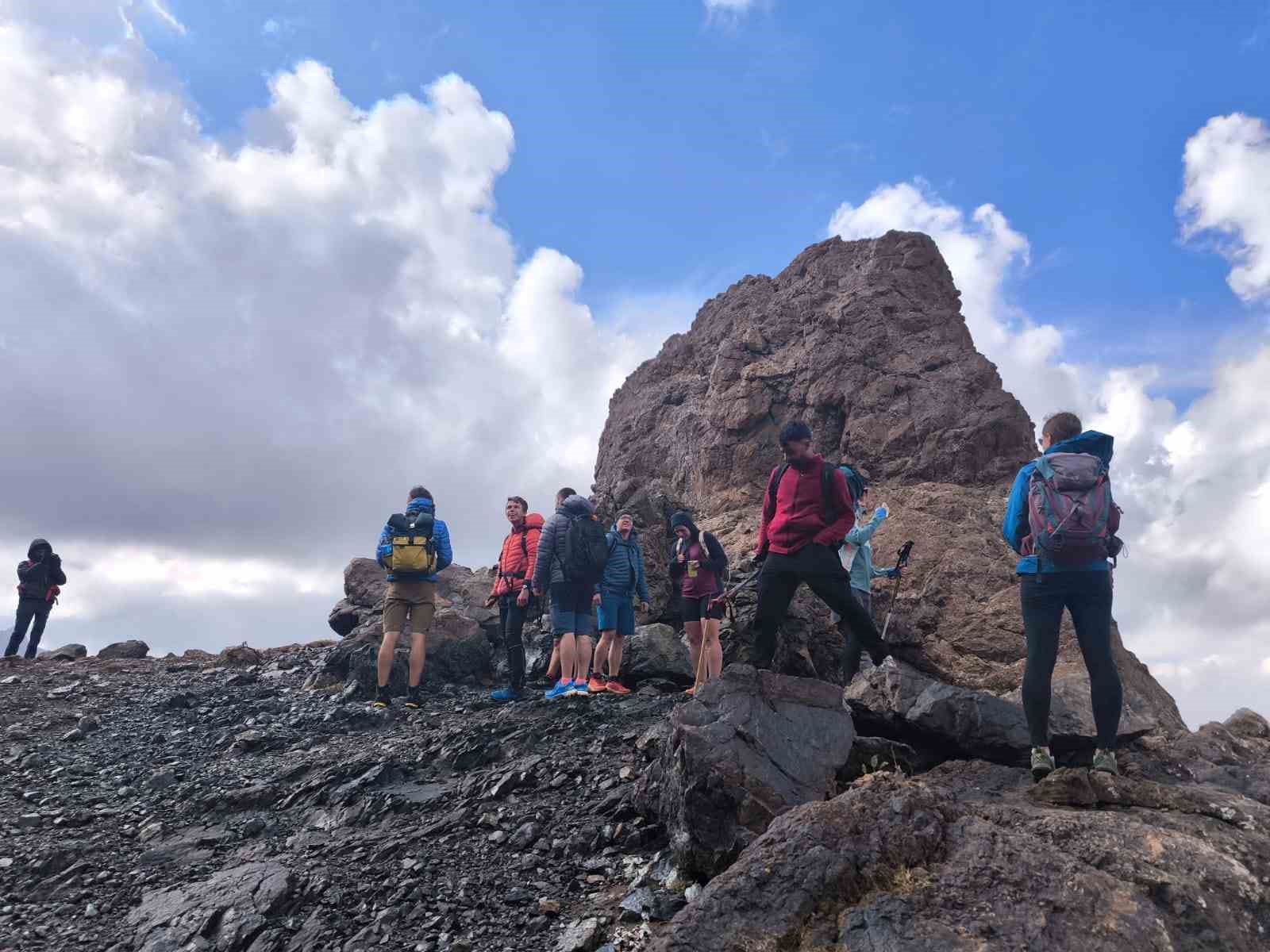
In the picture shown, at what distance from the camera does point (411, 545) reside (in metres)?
12.0

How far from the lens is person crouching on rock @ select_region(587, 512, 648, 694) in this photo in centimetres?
1230

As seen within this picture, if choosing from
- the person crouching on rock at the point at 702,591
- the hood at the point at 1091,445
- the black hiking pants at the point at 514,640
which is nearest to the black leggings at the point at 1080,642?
the hood at the point at 1091,445

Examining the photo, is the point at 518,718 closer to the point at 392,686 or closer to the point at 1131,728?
the point at 392,686

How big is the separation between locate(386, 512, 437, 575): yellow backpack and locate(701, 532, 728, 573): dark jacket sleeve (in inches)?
169

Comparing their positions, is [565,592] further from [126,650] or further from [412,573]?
[126,650]

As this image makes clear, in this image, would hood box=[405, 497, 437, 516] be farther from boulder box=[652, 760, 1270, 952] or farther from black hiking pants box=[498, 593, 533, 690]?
boulder box=[652, 760, 1270, 952]

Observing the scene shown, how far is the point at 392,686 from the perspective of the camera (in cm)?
1367

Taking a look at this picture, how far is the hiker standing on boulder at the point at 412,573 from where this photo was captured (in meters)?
12.1

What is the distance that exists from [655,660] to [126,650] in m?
15.2

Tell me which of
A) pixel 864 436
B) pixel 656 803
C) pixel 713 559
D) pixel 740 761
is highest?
Answer: pixel 864 436

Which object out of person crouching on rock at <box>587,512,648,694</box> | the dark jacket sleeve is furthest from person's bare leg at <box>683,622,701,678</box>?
person crouching on rock at <box>587,512,648,694</box>

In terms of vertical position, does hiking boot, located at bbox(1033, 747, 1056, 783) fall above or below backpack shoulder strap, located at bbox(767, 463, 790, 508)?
below

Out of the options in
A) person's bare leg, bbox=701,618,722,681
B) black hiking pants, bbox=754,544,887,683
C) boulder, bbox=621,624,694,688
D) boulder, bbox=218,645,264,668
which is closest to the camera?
black hiking pants, bbox=754,544,887,683

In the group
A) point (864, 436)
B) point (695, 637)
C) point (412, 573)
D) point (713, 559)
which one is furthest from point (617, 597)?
point (864, 436)
